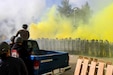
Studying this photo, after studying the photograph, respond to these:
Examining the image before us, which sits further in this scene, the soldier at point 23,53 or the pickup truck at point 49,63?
the pickup truck at point 49,63

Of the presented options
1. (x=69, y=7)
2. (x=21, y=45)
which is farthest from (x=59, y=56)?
(x=69, y=7)

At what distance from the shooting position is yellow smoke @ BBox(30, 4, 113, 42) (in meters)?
10.8

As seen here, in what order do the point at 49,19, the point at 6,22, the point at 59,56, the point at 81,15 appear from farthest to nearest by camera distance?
the point at 6,22 → the point at 49,19 → the point at 81,15 → the point at 59,56

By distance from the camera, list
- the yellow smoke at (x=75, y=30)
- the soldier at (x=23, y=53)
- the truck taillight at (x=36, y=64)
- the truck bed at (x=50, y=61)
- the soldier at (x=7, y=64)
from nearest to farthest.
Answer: the soldier at (x=7, y=64), the soldier at (x=23, y=53), the truck taillight at (x=36, y=64), the truck bed at (x=50, y=61), the yellow smoke at (x=75, y=30)

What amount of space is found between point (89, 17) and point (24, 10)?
3.36 m

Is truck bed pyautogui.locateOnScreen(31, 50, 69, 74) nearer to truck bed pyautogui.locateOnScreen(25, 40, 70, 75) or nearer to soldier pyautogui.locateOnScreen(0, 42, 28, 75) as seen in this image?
truck bed pyautogui.locateOnScreen(25, 40, 70, 75)

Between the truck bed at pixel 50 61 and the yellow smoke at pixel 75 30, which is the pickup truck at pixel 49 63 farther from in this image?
the yellow smoke at pixel 75 30

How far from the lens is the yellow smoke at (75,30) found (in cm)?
1075

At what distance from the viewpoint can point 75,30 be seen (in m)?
11.6

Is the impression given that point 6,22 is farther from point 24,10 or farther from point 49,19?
point 49,19

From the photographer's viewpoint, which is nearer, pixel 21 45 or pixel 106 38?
pixel 21 45

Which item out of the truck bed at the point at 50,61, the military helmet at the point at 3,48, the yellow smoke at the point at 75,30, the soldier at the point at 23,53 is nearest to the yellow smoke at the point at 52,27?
the yellow smoke at the point at 75,30

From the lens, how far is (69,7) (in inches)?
468

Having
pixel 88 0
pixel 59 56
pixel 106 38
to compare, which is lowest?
pixel 59 56
